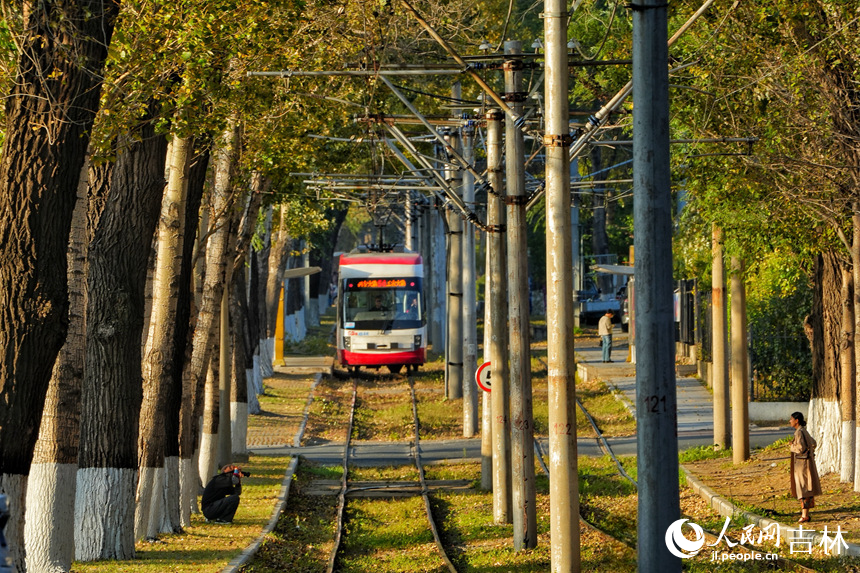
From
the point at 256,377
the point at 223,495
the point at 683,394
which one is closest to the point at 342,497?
the point at 223,495

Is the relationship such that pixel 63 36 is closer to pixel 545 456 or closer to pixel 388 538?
pixel 388 538

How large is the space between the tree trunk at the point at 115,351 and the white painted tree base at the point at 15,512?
4915 millimetres

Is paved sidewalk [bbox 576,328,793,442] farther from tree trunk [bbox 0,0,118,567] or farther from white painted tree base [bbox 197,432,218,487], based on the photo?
tree trunk [bbox 0,0,118,567]

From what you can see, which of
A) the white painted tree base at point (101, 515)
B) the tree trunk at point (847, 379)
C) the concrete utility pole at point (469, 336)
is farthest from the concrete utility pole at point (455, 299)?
the white painted tree base at point (101, 515)

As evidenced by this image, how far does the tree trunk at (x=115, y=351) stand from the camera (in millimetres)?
14391

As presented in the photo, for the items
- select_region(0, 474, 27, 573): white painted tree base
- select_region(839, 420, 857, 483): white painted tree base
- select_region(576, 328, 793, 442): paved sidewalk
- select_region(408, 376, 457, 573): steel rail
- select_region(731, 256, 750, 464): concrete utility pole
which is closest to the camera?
select_region(0, 474, 27, 573): white painted tree base

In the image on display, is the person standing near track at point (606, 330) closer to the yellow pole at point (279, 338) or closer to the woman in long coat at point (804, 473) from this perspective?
the yellow pole at point (279, 338)

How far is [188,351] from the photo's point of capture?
18.8 metres

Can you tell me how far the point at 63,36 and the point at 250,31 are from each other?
15.1 feet

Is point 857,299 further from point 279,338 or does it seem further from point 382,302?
point 279,338

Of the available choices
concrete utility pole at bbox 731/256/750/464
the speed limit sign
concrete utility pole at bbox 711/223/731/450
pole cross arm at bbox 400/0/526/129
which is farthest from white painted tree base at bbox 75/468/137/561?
concrete utility pole at bbox 711/223/731/450

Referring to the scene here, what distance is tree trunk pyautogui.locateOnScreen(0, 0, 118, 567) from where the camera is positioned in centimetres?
941

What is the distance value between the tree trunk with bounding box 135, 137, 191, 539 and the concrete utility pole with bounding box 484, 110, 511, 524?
451cm

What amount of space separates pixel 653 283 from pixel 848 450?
13.0 m
